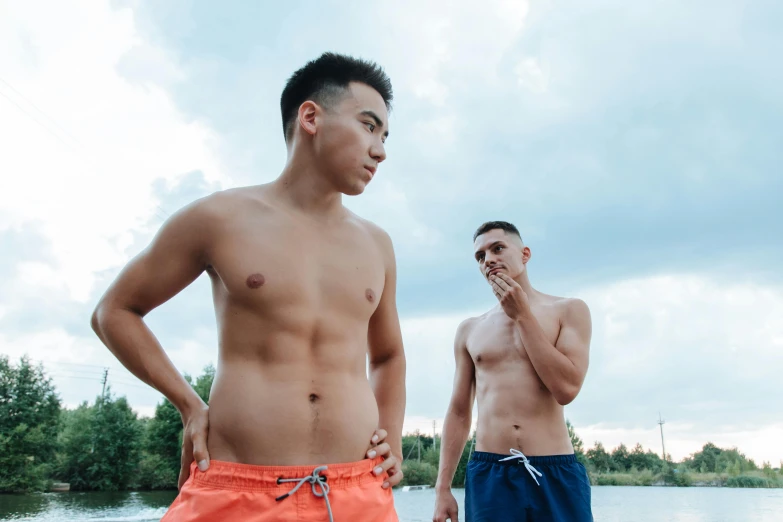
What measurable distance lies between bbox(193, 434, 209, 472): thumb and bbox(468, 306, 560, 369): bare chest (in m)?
2.23

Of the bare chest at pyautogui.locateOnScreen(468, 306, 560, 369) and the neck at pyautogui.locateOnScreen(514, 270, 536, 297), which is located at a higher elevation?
the neck at pyautogui.locateOnScreen(514, 270, 536, 297)

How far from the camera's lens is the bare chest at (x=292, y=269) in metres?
1.72

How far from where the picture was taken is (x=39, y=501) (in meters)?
27.9

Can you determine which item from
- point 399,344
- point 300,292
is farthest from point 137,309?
point 399,344

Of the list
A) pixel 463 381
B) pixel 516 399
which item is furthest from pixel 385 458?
pixel 463 381

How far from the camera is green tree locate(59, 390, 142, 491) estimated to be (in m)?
35.7

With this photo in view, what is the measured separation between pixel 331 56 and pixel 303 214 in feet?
1.96

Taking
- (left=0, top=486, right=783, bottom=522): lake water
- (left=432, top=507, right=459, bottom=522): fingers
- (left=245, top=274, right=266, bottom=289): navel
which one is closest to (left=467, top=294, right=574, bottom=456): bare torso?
(left=432, top=507, right=459, bottom=522): fingers

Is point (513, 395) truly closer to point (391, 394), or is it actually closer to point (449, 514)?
point (449, 514)

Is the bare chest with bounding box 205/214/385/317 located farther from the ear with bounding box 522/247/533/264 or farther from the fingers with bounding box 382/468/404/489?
the ear with bounding box 522/247/533/264

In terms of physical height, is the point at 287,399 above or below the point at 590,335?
below

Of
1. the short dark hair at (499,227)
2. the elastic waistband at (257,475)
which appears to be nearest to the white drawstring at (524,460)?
the short dark hair at (499,227)

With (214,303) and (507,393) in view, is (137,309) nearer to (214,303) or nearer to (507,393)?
(214,303)

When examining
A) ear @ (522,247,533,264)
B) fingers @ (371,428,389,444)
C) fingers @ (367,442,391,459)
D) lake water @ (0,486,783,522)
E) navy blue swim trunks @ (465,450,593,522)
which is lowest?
lake water @ (0,486,783,522)
